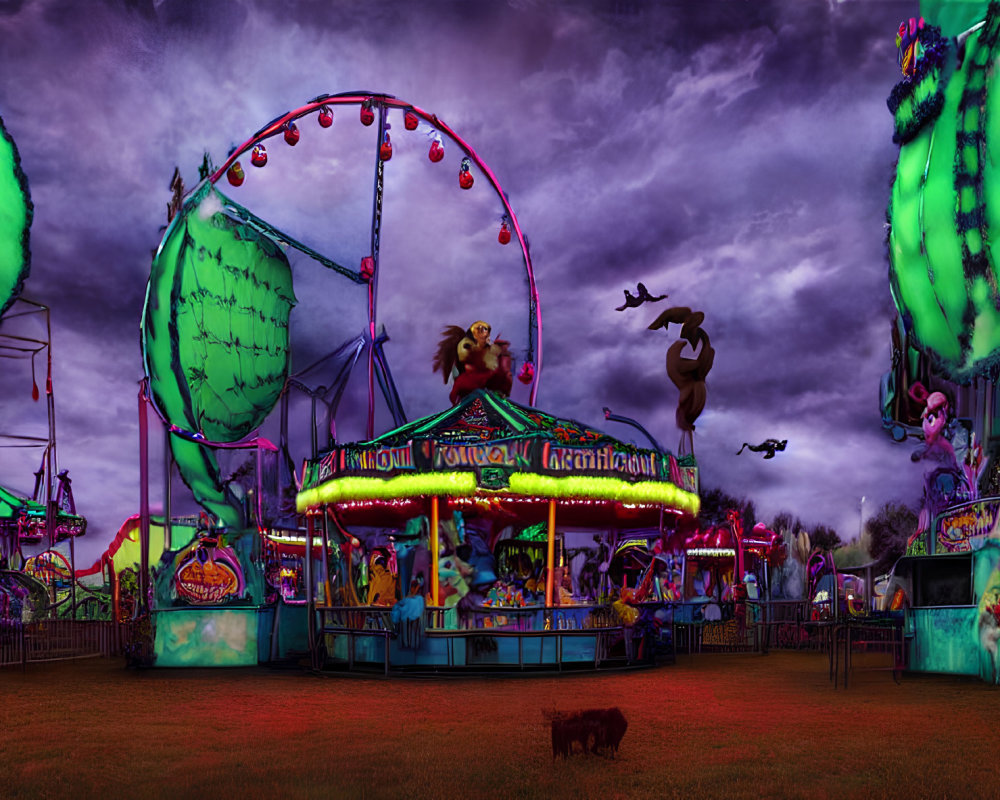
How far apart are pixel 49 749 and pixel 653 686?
26.3 feet

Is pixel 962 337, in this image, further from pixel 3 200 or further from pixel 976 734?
pixel 3 200

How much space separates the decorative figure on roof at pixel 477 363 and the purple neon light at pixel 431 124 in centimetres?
190

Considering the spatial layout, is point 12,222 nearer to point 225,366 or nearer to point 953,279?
point 225,366

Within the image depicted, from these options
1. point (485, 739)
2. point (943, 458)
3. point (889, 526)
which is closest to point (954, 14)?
point (943, 458)

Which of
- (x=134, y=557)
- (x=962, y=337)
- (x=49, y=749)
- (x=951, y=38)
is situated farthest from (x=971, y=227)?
(x=134, y=557)

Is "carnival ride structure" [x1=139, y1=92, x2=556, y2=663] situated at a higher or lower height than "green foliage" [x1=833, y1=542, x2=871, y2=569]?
higher

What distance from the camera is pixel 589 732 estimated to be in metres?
8.19

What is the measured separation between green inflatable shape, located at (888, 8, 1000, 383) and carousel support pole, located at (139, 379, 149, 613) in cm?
1434

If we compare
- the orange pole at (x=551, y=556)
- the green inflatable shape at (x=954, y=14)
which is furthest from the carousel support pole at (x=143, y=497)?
the green inflatable shape at (x=954, y=14)

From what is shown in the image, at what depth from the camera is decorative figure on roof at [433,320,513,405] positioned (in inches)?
799

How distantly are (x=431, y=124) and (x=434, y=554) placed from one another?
28.6 feet

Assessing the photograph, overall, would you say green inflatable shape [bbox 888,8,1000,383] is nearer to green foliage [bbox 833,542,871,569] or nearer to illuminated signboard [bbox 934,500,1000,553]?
illuminated signboard [bbox 934,500,1000,553]

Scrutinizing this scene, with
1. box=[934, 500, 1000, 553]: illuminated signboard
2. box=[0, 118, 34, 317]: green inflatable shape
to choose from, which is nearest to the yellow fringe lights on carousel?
box=[934, 500, 1000, 553]: illuminated signboard

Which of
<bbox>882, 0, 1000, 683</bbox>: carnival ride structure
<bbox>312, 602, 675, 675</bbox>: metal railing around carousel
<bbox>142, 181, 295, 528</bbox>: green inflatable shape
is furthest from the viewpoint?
<bbox>142, 181, 295, 528</bbox>: green inflatable shape
